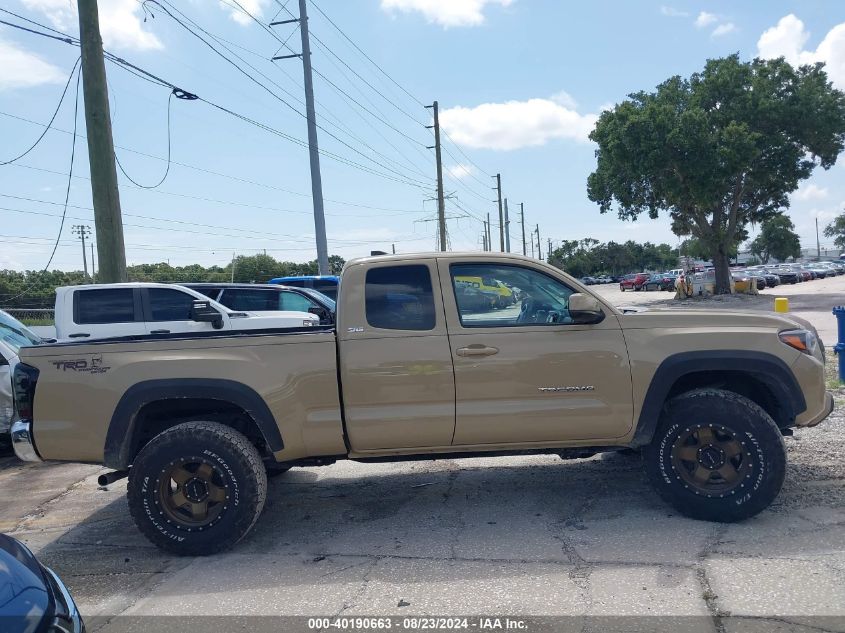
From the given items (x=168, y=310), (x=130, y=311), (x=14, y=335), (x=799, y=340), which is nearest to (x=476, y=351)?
(x=799, y=340)

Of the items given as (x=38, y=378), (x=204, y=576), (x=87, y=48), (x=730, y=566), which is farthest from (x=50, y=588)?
(x=87, y=48)

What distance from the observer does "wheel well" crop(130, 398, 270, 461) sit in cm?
484

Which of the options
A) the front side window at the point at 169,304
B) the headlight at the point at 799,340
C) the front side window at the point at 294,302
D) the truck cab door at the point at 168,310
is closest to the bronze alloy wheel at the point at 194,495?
the headlight at the point at 799,340

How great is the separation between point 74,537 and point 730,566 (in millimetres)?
4547

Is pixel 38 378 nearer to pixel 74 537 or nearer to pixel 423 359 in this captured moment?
pixel 74 537

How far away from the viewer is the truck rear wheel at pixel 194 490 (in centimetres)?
458

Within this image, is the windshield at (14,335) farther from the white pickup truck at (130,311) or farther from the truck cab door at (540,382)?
the truck cab door at (540,382)

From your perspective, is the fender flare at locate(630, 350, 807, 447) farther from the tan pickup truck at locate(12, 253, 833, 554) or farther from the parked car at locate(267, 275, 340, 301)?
the parked car at locate(267, 275, 340, 301)

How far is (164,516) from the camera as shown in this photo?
181 inches

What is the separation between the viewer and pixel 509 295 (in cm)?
499

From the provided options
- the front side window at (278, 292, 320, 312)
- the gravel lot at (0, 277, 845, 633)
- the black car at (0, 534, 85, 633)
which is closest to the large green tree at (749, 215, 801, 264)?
the front side window at (278, 292, 320, 312)

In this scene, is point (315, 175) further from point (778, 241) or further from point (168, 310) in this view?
point (778, 241)

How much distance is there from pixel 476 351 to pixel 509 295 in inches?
22.0

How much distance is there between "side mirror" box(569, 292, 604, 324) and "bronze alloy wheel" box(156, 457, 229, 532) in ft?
8.50
